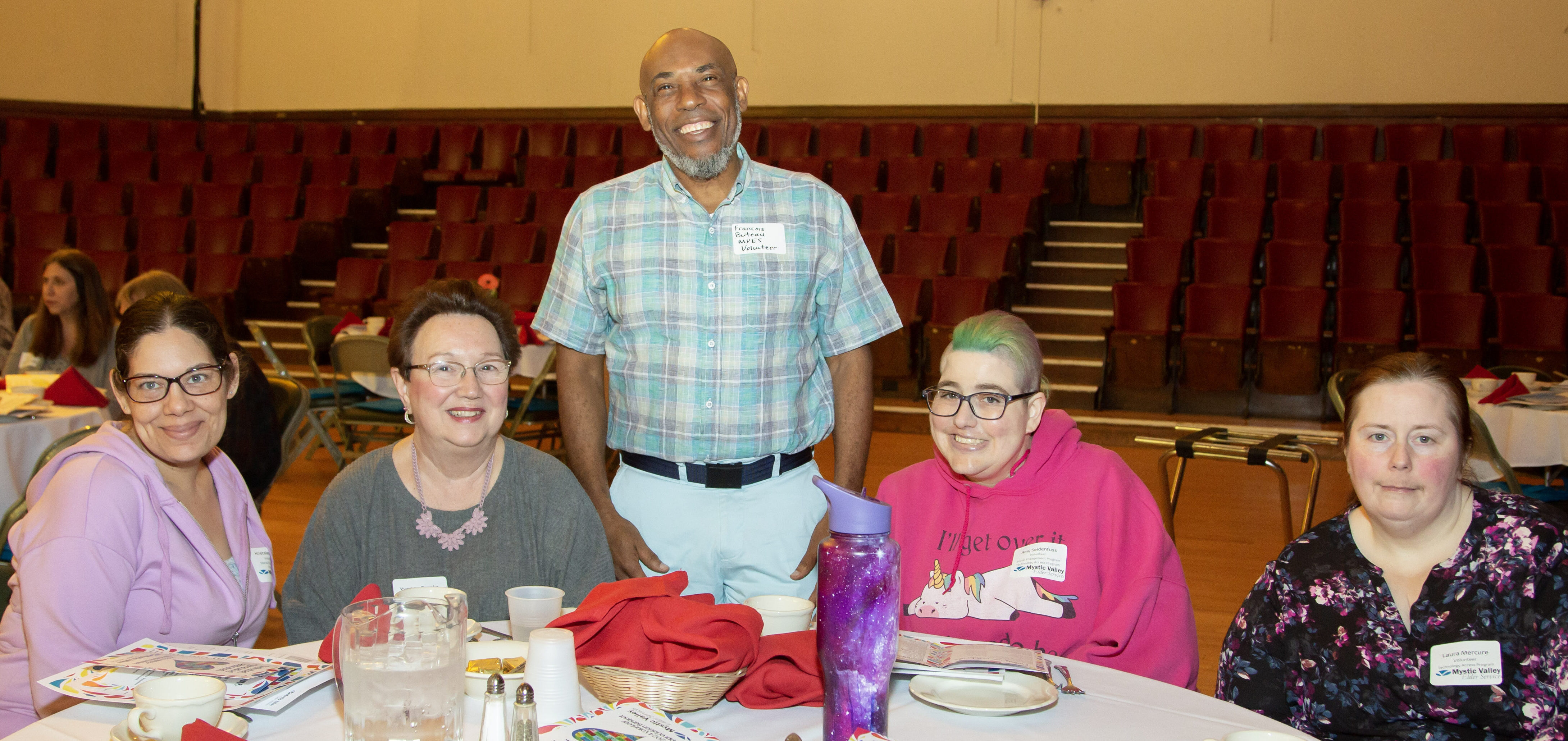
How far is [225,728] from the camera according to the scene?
126 centimetres

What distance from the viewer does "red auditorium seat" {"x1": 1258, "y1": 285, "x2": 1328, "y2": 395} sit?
23.6ft

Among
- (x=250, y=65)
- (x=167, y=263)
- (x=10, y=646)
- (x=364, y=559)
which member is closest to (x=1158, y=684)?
(x=364, y=559)

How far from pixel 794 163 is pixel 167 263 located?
5.00 metres

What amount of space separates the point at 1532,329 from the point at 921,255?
150 inches

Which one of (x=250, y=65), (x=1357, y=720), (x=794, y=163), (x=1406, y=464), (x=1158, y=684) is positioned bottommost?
(x=1357, y=720)

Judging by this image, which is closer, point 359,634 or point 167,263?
point 359,634

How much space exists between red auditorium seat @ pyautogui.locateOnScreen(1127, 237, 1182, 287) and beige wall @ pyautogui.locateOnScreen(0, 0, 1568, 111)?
2747mm

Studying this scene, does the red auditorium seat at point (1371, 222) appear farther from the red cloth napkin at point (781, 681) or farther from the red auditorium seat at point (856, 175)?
the red cloth napkin at point (781, 681)

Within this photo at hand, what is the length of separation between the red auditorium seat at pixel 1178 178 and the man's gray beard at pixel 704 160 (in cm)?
716

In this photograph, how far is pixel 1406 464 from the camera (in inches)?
65.6

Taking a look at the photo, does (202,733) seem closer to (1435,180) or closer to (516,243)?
(516,243)

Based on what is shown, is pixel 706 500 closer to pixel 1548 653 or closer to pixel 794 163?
pixel 1548 653

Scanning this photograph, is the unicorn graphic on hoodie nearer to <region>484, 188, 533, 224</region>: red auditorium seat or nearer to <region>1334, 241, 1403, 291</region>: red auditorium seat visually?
<region>1334, 241, 1403, 291</region>: red auditorium seat

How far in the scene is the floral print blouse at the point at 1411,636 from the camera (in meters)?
1.63
